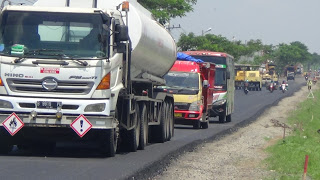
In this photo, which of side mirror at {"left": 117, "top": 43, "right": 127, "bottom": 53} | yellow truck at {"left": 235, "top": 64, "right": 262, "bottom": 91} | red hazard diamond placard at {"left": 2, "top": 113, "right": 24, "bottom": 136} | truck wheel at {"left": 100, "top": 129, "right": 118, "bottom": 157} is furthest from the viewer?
yellow truck at {"left": 235, "top": 64, "right": 262, "bottom": 91}

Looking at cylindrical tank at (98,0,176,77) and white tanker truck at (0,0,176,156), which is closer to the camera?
white tanker truck at (0,0,176,156)

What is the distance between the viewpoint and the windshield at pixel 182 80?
96.5ft

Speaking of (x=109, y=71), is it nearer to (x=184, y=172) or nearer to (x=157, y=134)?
(x=184, y=172)

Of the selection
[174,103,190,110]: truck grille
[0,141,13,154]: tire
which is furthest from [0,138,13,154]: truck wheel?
[174,103,190,110]: truck grille

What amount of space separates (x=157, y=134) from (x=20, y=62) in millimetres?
7323

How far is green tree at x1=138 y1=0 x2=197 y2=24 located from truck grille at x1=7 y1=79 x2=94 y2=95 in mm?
35510

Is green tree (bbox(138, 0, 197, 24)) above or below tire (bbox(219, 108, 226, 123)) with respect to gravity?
above

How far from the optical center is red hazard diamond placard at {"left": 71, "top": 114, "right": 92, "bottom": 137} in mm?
15453

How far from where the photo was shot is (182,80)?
96.7 ft

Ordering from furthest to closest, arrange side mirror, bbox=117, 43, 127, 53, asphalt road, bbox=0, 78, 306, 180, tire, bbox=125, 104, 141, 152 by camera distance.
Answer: tire, bbox=125, 104, 141, 152, side mirror, bbox=117, 43, 127, 53, asphalt road, bbox=0, 78, 306, 180

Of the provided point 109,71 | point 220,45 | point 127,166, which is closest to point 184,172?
point 127,166

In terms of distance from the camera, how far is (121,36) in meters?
15.8

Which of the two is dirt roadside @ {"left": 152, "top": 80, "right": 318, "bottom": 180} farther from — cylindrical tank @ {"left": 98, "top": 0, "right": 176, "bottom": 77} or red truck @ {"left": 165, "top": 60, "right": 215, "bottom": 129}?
cylindrical tank @ {"left": 98, "top": 0, "right": 176, "bottom": 77}

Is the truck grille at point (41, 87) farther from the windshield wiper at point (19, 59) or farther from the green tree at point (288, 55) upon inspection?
the green tree at point (288, 55)
